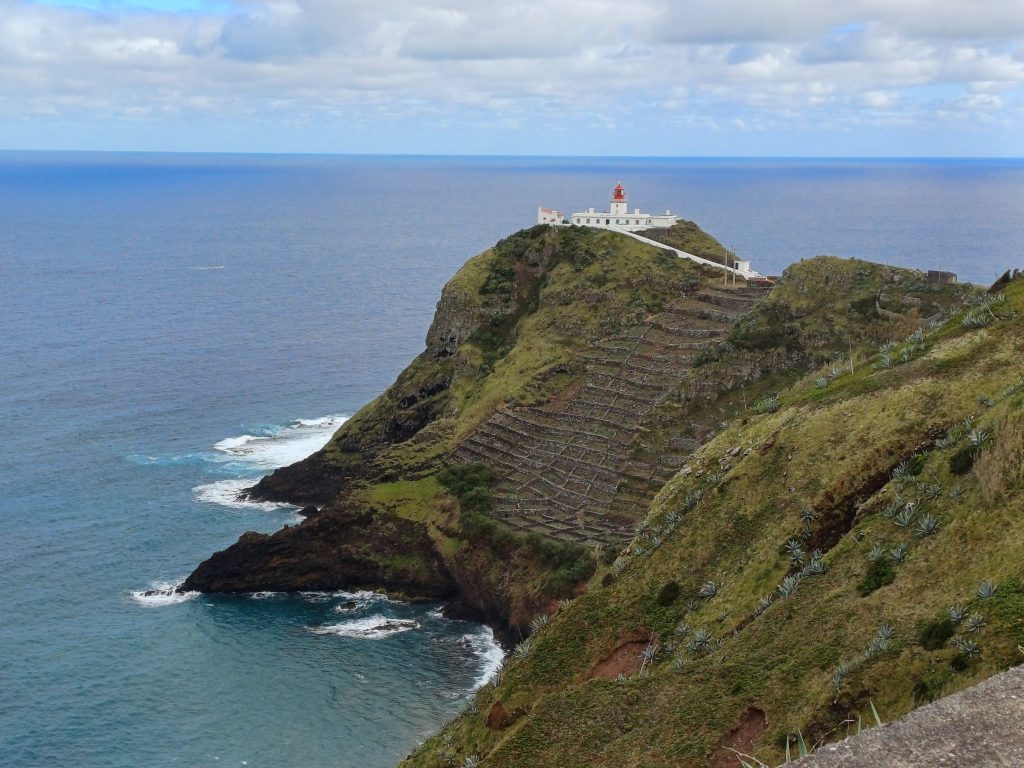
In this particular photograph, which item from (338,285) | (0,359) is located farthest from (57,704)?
(338,285)

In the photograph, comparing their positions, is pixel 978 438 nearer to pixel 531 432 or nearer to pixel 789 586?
pixel 789 586

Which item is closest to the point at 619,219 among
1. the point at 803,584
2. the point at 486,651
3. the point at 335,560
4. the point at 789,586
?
the point at 335,560

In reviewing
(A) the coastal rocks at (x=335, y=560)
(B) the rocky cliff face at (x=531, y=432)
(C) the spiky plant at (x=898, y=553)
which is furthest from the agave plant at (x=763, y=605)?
(A) the coastal rocks at (x=335, y=560)

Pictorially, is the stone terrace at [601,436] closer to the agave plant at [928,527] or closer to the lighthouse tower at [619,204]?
the lighthouse tower at [619,204]

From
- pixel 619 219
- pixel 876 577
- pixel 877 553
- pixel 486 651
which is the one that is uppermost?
pixel 619 219

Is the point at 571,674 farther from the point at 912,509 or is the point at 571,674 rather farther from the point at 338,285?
the point at 338,285

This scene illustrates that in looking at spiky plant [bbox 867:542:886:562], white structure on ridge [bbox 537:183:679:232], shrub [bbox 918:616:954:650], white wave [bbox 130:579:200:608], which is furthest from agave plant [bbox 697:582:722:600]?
white structure on ridge [bbox 537:183:679:232]
